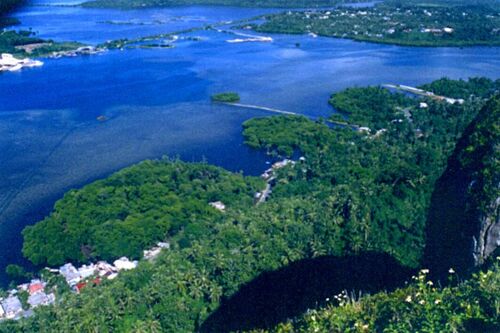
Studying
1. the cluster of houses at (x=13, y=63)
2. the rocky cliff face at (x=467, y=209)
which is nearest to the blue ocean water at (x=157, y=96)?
the cluster of houses at (x=13, y=63)

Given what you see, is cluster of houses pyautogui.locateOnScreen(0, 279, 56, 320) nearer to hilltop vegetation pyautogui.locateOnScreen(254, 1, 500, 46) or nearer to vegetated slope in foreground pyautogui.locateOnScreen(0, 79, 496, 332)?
vegetated slope in foreground pyautogui.locateOnScreen(0, 79, 496, 332)

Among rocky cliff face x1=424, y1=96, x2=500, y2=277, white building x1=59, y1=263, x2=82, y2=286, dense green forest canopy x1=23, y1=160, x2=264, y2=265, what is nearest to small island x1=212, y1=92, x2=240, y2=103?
dense green forest canopy x1=23, y1=160, x2=264, y2=265

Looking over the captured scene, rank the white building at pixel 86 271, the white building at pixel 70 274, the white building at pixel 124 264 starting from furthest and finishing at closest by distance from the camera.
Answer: the white building at pixel 124 264 < the white building at pixel 86 271 < the white building at pixel 70 274

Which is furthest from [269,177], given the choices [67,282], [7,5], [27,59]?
[27,59]

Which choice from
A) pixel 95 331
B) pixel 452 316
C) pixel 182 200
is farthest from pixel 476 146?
pixel 182 200

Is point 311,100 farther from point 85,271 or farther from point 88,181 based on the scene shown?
point 85,271

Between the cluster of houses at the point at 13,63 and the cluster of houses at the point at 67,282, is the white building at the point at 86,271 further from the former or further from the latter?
the cluster of houses at the point at 13,63
